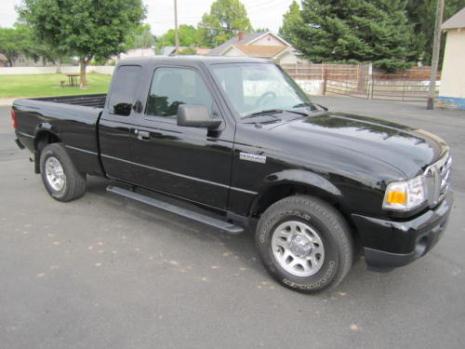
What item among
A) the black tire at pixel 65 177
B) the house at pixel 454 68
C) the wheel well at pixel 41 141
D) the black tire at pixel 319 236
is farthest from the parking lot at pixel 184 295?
the house at pixel 454 68

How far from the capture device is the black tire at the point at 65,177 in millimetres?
5543

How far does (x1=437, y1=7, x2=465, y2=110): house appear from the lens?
17.8 meters

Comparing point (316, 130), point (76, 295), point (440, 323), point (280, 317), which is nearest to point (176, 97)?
point (316, 130)

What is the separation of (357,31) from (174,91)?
29.3 metres

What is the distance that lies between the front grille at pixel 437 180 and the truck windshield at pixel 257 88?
1.47 m

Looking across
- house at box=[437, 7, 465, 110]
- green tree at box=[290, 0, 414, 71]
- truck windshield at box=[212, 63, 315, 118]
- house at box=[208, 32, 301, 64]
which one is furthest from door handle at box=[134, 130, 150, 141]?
house at box=[208, 32, 301, 64]

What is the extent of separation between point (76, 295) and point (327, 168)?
2298 millimetres

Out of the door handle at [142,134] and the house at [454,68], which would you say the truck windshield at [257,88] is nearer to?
the door handle at [142,134]

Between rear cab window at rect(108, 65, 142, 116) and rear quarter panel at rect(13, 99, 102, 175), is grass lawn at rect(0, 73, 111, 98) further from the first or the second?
rear cab window at rect(108, 65, 142, 116)

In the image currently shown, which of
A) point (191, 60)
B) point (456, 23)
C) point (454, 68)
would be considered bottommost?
point (191, 60)

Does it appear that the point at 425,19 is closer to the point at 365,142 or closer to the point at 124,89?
the point at 124,89

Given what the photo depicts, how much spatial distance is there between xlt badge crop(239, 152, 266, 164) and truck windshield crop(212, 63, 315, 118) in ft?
1.31

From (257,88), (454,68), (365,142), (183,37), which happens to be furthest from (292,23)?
(183,37)

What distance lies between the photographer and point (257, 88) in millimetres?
4219
